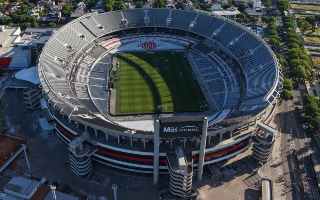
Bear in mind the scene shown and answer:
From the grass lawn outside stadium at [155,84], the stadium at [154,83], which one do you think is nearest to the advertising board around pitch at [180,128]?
the stadium at [154,83]

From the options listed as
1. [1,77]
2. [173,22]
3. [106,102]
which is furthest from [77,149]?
[173,22]

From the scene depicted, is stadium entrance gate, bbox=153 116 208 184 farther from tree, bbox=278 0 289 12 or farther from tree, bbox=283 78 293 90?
tree, bbox=278 0 289 12

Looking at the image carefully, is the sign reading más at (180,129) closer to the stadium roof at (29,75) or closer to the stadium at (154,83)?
the stadium at (154,83)

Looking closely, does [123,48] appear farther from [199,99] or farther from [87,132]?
[87,132]

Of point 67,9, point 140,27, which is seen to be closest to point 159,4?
point 140,27

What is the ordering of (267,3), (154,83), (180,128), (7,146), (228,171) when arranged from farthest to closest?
1. (267,3)
2. (154,83)
3. (7,146)
4. (228,171)
5. (180,128)

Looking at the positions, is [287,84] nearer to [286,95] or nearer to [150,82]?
[286,95]
